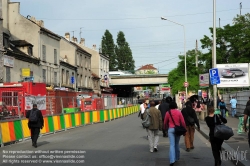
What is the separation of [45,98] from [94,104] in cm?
1128

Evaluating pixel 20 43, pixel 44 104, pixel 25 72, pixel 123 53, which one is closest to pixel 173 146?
pixel 44 104

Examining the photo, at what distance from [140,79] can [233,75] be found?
43.4m

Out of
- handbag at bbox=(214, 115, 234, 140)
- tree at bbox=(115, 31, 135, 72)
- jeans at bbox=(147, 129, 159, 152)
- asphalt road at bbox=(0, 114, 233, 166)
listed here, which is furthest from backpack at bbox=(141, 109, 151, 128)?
tree at bbox=(115, 31, 135, 72)

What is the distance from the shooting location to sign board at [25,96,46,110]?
1962 centimetres

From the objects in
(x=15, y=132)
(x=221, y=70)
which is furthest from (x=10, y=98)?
(x=221, y=70)

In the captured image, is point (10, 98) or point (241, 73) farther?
point (241, 73)

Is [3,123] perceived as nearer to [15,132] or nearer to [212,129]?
[15,132]

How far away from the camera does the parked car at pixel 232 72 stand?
1324 inches

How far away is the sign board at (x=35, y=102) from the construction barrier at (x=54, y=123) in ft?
3.45

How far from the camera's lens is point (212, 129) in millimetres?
9797

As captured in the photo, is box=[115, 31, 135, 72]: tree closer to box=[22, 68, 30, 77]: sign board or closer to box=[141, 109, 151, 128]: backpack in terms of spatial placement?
box=[22, 68, 30, 77]: sign board

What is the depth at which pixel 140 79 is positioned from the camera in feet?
252

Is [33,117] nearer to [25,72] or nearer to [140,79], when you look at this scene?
[25,72]

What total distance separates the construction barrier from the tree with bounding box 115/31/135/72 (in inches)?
2949
